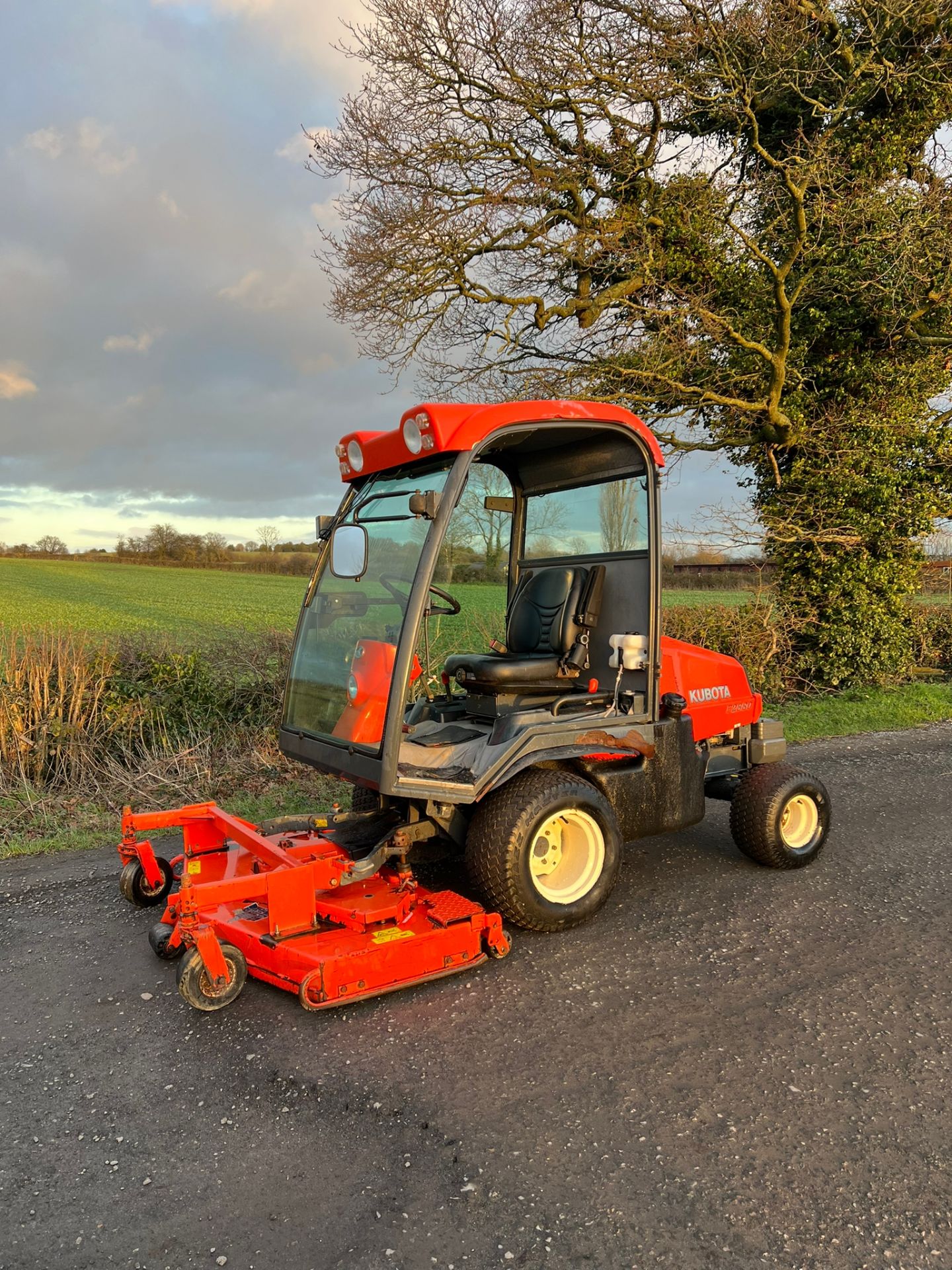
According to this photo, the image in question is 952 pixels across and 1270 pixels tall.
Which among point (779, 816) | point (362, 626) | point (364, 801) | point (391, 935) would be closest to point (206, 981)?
point (391, 935)

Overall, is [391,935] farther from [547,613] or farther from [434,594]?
[547,613]

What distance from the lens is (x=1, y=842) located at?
19.1 feet

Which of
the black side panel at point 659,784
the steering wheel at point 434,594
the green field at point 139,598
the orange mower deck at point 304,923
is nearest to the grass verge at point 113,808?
the green field at point 139,598

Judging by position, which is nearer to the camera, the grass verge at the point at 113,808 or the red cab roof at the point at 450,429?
the red cab roof at the point at 450,429

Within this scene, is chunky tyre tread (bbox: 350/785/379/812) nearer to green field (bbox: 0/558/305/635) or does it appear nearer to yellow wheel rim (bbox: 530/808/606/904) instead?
yellow wheel rim (bbox: 530/808/606/904)

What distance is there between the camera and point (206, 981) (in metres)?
3.31

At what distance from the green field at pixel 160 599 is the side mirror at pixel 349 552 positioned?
600mm

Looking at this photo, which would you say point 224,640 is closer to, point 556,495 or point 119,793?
point 119,793

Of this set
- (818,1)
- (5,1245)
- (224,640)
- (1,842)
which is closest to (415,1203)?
(5,1245)

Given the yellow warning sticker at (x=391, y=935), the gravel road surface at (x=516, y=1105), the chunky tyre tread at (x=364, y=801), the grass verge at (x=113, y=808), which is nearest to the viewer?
the gravel road surface at (x=516, y=1105)

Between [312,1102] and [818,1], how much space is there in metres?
12.9

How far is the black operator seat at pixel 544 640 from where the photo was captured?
4469 mm

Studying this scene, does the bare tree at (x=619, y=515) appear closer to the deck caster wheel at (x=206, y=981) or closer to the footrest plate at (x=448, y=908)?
the footrest plate at (x=448, y=908)

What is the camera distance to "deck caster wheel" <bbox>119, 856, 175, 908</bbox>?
14.2 feet
